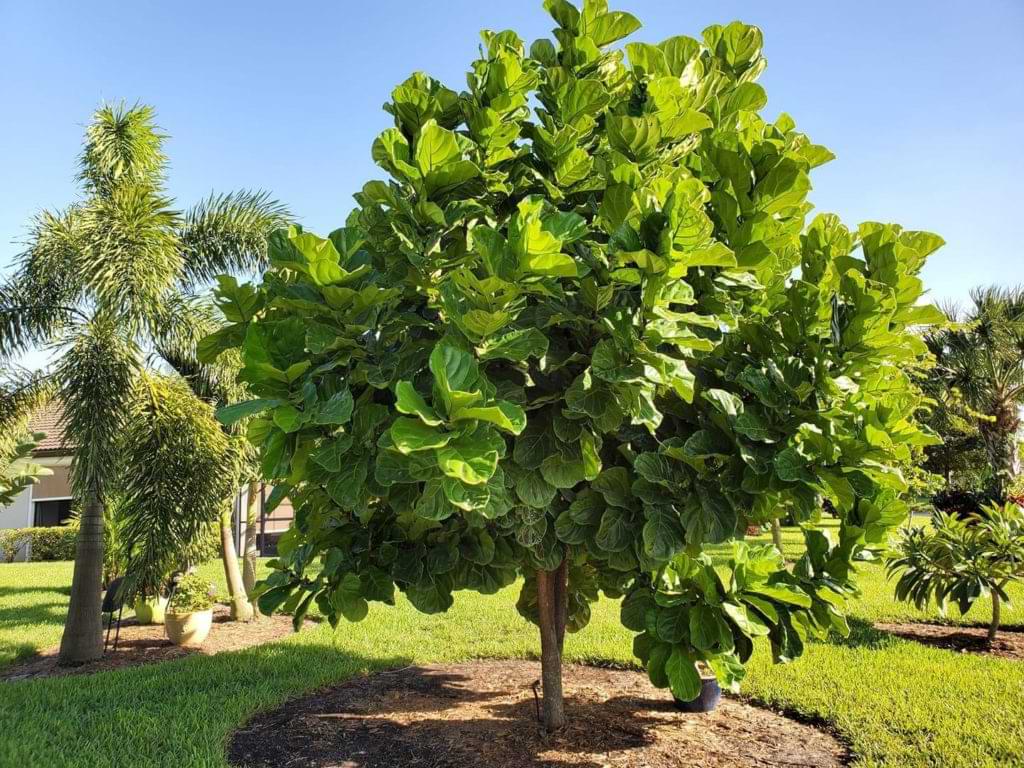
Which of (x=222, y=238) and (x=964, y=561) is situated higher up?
(x=222, y=238)

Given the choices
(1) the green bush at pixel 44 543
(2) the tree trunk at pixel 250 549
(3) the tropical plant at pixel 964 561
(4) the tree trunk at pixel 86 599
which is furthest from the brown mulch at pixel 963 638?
(1) the green bush at pixel 44 543

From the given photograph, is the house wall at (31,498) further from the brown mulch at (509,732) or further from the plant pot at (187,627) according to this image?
the brown mulch at (509,732)

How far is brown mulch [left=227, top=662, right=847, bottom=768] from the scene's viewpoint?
393 centimetres

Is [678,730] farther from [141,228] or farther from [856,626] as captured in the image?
[141,228]

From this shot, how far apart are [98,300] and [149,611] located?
464cm


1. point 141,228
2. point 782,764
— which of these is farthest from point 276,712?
point 141,228

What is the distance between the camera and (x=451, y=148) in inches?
95.1

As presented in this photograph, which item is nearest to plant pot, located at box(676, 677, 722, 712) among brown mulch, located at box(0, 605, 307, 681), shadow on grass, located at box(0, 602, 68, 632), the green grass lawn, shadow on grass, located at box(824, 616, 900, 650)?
the green grass lawn

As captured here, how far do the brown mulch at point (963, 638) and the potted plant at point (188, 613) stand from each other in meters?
7.52

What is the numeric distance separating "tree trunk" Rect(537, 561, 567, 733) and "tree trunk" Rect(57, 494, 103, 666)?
560 centimetres

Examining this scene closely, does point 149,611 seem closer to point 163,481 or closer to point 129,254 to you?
point 163,481

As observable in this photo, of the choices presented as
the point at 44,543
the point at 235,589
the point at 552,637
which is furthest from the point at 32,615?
the point at 44,543

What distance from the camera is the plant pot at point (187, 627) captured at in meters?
8.10

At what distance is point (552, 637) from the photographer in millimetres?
4078
